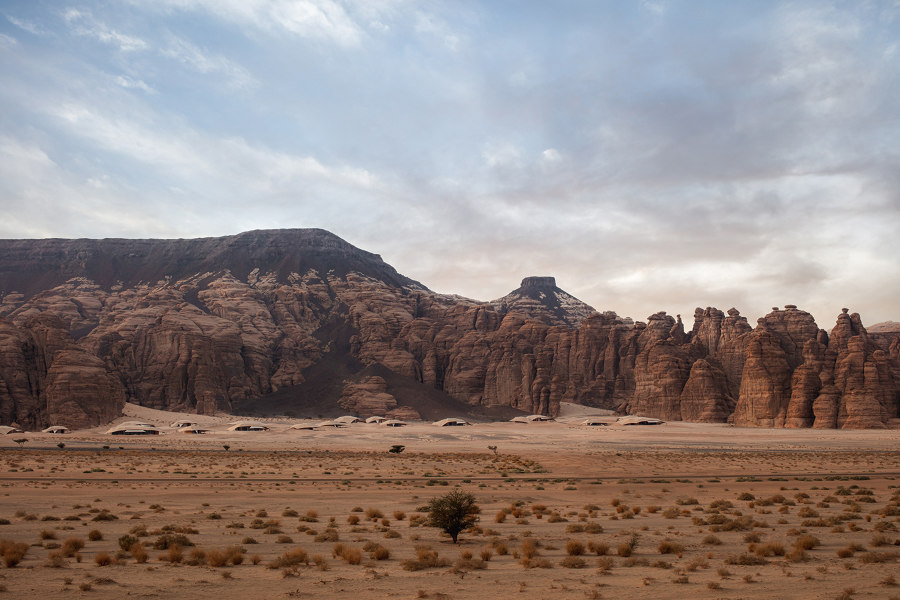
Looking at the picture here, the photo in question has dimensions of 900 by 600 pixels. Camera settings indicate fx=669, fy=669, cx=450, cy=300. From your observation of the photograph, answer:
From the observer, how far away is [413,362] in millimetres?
172125

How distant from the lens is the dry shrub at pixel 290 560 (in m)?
18.0

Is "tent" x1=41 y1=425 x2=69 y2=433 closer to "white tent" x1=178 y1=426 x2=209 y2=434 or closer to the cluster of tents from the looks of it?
the cluster of tents

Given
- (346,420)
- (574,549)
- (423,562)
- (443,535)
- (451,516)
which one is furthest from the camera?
(346,420)

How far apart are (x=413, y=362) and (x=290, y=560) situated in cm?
15423

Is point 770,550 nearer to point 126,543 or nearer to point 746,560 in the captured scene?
point 746,560

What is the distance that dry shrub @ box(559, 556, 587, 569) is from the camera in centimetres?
1845

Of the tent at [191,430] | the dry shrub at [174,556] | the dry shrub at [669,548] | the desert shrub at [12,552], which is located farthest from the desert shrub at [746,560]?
the tent at [191,430]

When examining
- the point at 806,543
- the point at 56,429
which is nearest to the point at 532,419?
the point at 56,429

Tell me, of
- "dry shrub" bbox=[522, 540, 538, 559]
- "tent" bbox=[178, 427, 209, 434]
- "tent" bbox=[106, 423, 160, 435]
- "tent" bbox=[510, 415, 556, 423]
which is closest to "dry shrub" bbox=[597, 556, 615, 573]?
"dry shrub" bbox=[522, 540, 538, 559]

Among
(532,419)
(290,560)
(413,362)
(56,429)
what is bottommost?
(56,429)

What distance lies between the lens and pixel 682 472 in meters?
51.5

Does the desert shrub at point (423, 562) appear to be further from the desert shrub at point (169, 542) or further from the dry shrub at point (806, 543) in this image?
the dry shrub at point (806, 543)

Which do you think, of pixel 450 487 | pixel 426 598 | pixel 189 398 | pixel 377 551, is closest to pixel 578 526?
pixel 377 551

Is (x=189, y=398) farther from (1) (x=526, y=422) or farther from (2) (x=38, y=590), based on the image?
(2) (x=38, y=590)
